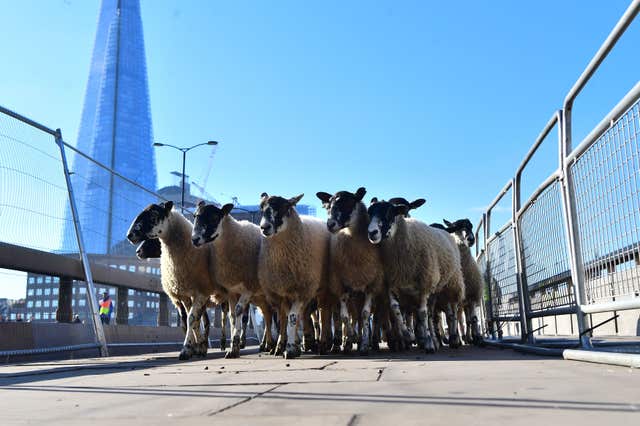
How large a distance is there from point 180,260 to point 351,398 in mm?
7561

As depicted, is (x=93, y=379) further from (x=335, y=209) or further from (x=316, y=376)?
(x=335, y=209)

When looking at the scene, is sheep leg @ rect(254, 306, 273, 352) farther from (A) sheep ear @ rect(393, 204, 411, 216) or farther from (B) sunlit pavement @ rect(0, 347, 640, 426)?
(B) sunlit pavement @ rect(0, 347, 640, 426)

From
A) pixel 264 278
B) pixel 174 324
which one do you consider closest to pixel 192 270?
pixel 264 278

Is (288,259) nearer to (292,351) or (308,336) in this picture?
(292,351)

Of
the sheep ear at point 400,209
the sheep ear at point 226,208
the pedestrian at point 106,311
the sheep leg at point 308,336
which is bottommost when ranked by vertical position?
the sheep leg at point 308,336

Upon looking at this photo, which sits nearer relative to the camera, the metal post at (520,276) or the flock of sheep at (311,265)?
the metal post at (520,276)

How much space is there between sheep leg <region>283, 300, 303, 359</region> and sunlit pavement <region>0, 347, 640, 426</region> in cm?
331

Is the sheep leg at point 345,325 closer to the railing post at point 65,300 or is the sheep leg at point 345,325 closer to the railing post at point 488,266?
the railing post at point 488,266

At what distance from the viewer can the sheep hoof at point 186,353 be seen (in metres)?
9.37

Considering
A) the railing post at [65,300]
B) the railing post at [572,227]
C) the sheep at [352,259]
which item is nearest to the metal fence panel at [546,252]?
the railing post at [572,227]

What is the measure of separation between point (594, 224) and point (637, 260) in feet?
2.82

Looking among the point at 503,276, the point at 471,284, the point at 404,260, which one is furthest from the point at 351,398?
the point at 471,284

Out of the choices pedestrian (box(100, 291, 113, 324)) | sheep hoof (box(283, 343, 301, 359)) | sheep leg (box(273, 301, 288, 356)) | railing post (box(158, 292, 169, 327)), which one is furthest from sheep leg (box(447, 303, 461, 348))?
railing post (box(158, 292, 169, 327))

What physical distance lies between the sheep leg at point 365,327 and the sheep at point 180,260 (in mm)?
2894
